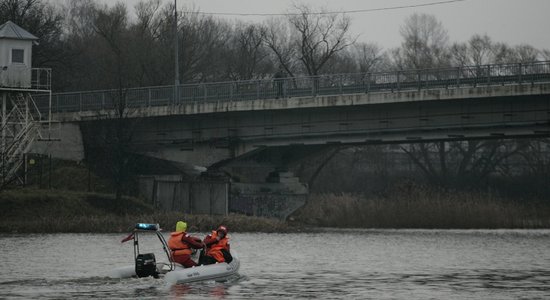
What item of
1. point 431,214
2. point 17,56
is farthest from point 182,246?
point 17,56

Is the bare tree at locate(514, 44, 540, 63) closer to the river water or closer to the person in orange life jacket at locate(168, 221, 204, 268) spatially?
the river water

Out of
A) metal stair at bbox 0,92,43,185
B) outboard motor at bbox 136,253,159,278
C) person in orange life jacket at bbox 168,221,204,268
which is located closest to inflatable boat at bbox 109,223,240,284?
outboard motor at bbox 136,253,159,278

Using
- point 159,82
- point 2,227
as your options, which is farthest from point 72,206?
point 159,82

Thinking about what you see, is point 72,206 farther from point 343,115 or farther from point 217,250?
point 217,250

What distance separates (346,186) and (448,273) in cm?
6473

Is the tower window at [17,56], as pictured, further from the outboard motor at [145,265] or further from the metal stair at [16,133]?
the outboard motor at [145,265]

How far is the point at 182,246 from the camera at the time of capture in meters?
35.5

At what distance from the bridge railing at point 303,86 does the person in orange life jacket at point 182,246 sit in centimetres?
3002

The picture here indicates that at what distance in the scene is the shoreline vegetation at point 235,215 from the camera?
6088cm

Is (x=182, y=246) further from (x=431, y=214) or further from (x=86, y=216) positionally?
(x=431, y=214)

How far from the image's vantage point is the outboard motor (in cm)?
3472

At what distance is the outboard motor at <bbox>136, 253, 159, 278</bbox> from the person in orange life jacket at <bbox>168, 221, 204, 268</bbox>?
867mm

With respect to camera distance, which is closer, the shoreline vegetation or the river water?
the river water

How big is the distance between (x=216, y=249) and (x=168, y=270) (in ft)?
5.57
